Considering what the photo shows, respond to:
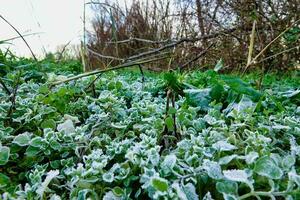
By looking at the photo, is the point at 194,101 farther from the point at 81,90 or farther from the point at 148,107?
the point at 81,90

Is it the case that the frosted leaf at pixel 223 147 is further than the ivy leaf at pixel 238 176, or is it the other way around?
the frosted leaf at pixel 223 147

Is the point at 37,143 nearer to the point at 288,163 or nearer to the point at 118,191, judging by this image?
the point at 118,191

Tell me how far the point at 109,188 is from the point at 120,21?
6634 mm

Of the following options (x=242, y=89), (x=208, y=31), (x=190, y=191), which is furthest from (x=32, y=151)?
(x=208, y=31)

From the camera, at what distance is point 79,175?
593mm

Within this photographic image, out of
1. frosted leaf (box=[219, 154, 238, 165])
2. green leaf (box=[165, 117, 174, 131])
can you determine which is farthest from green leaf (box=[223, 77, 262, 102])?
frosted leaf (box=[219, 154, 238, 165])

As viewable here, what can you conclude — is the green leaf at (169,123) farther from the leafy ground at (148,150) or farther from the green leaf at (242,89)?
the green leaf at (242,89)

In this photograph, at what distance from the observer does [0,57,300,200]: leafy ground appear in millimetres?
555

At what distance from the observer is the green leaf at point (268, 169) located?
54 cm

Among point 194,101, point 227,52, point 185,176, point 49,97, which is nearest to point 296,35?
point 227,52

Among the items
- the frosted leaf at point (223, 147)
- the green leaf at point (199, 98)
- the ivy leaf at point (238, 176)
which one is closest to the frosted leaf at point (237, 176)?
the ivy leaf at point (238, 176)

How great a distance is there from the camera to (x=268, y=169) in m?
0.55

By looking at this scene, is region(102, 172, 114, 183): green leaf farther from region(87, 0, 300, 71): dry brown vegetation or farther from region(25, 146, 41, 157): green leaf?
region(87, 0, 300, 71): dry brown vegetation

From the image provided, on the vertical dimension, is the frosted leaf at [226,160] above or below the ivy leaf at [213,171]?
A: below
